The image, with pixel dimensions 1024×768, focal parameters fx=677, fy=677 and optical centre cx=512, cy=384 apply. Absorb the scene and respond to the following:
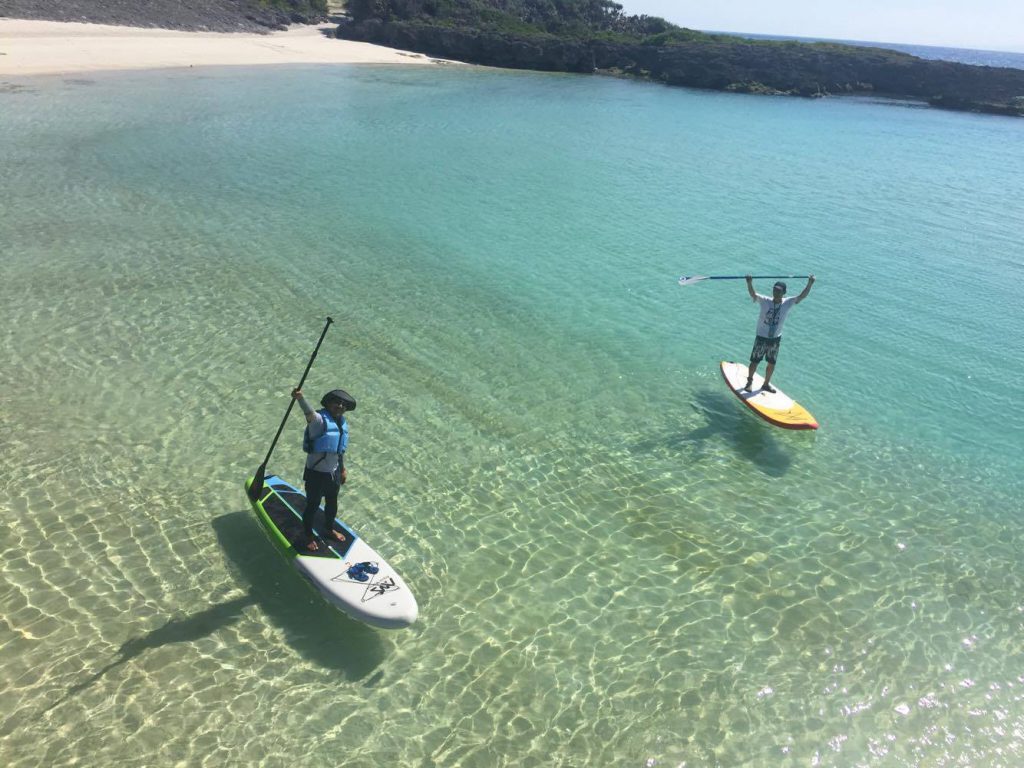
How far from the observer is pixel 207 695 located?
7332mm

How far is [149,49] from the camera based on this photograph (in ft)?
191

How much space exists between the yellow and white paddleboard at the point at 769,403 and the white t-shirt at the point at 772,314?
3.67 feet

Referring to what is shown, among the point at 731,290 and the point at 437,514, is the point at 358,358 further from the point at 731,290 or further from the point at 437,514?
the point at 731,290

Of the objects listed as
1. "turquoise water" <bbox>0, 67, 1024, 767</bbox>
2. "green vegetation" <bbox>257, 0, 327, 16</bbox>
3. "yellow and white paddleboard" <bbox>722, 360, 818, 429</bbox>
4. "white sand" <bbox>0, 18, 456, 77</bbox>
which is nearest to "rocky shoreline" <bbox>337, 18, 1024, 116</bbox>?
"white sand" <bbox>0, 18, 456, 77</bbox>

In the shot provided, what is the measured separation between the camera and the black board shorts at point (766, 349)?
521 inches

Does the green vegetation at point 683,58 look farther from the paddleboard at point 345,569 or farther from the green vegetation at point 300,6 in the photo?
the paddleboard at point 345,569

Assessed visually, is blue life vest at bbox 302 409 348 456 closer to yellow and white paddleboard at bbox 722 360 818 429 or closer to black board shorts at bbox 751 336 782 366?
yellow and white paddleboard at bbox 722 360 818 429

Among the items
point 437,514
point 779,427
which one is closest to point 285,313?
point 437,514

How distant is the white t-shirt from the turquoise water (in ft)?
5.72

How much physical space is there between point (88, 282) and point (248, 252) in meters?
4.38

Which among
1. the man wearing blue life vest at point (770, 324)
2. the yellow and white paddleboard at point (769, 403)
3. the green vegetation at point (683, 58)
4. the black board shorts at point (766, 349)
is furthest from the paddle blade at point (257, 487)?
the green vegetation at point (683, 58)

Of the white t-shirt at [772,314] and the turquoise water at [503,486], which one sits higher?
the white t-shirt at [772,314]

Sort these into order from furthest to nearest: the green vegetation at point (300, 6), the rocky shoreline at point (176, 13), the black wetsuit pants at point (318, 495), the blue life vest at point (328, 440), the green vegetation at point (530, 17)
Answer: the green vegetation at point (530, 17), the green vegetation at point (300, 6), the rocky shoreline at point (176, 13), the black wetsuit pants at point (318, 495), the blue life vest at point (328, 440)

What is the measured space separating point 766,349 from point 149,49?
64084 millimetres
